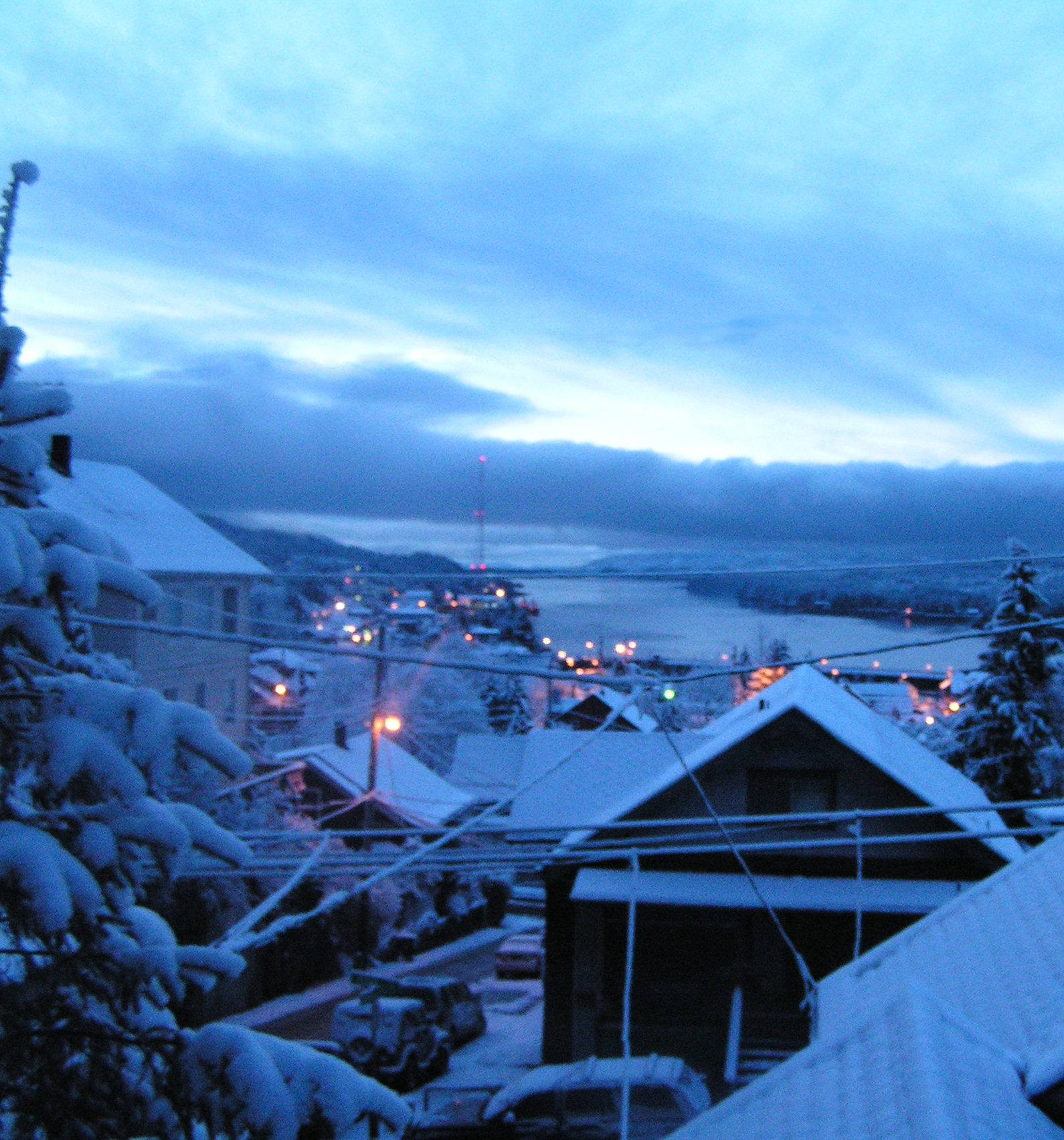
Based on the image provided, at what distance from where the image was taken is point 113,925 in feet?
12.3

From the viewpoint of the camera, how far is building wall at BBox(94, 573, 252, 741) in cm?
1791

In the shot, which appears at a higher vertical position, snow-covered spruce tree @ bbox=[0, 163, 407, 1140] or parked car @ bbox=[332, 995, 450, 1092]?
snow-covered spruce tree @ bbox=[0, 163, 407, 1140]

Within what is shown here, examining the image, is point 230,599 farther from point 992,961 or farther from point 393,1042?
point 992,961

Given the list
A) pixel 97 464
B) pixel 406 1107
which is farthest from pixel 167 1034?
pixel 97 464

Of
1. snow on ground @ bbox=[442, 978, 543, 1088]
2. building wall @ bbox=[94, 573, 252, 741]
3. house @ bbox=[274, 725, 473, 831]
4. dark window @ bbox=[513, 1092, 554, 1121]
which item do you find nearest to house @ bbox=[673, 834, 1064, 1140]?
dark window @ bbox=[513, 1092, 554, 1121]

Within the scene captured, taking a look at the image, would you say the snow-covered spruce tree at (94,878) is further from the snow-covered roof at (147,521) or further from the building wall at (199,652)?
the snow-covered roof at (147,521)

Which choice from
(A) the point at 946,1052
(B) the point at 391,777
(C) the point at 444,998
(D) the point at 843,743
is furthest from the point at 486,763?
(A) the point at 946,1052

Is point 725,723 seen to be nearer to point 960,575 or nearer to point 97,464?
point 960,575

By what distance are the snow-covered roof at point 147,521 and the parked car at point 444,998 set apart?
25.8ft

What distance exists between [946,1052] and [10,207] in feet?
15.3

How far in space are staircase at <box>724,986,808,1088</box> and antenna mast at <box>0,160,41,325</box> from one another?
11131 millimetres

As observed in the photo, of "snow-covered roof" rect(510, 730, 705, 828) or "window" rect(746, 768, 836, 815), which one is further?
"snow-covered roof" rect(510, 730, 705, 828)

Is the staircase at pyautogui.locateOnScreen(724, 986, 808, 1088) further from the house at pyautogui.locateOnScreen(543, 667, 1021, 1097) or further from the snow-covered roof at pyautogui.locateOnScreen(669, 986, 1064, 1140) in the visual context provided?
the snow-covered roof at pyautogui.locateOnScreen(669, 986, 1064, 1140)

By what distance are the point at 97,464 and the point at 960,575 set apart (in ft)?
64.8
